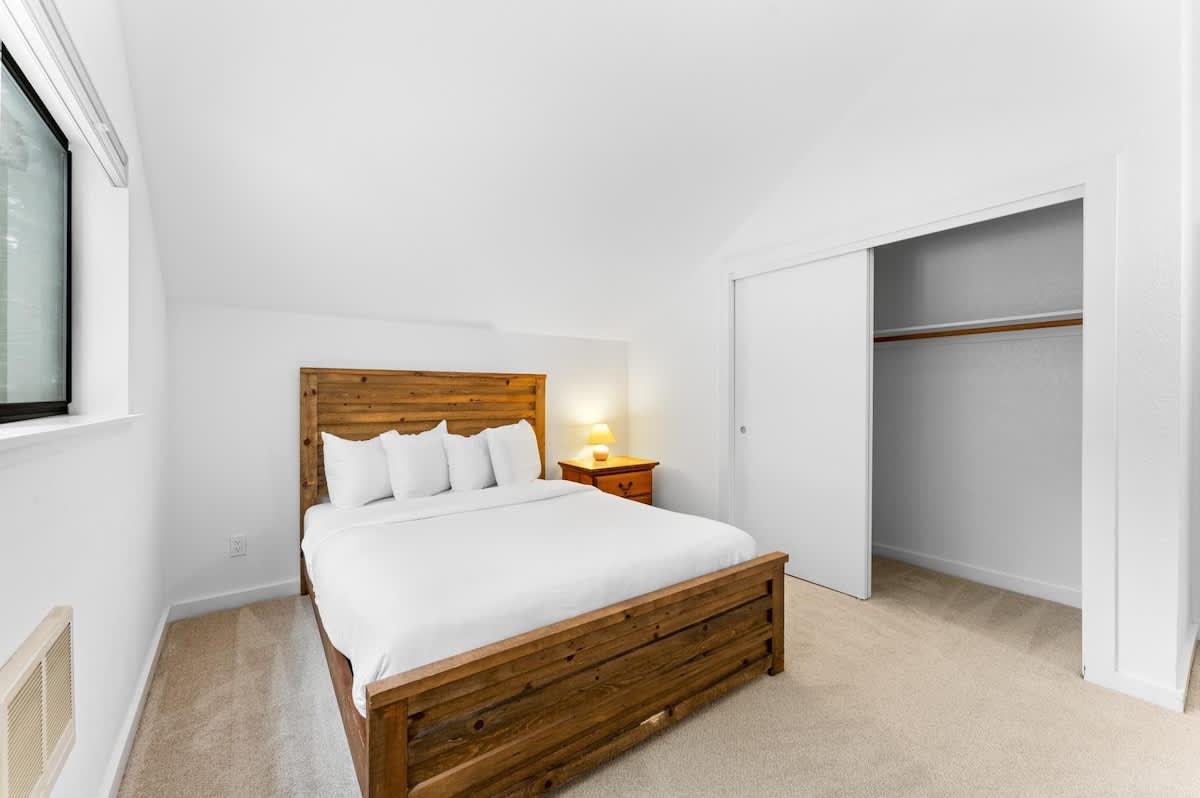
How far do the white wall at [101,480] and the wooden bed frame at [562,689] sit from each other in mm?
609

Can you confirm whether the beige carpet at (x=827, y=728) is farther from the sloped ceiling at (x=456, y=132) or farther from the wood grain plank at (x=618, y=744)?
the sloped ceiling at (x=456, y=132)

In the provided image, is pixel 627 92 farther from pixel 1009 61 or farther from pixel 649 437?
pixel 649 437

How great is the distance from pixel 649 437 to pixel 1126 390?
9.10ft

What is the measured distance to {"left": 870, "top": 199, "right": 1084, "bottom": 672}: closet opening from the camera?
2.88 m

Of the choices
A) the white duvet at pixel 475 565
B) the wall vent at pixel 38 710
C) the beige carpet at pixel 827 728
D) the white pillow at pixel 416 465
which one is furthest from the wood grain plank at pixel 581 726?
the white pillow at pixel 416 465

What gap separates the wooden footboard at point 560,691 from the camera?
1.35 m

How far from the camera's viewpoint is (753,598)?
2174 millimetres

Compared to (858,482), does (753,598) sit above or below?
below

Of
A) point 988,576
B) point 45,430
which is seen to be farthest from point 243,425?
point 988,576

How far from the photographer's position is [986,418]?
10.5 ft

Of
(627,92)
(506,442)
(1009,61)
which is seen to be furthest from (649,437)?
(1009,61)

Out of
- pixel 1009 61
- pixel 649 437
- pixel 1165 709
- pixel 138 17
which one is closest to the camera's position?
pixel 138 17

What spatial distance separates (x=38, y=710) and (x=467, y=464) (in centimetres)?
219

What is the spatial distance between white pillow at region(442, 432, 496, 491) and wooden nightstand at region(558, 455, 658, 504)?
2.34 feet
